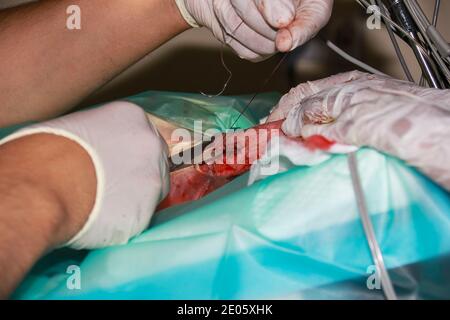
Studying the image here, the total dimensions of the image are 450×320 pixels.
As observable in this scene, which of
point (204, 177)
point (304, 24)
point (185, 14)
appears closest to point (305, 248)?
point (204, 177)

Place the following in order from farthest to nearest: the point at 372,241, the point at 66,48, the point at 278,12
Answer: the point at 66,48 → the point at 278,12 → the point at 372,241

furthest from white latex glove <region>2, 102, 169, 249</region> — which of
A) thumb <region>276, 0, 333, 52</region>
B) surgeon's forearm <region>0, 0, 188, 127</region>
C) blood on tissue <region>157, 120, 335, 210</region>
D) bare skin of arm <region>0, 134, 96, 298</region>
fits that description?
surgeon's forearm <region>0, 0, 188, 127</region>

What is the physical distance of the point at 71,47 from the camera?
3.51 feet

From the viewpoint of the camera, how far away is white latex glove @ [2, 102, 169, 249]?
648 millimetres

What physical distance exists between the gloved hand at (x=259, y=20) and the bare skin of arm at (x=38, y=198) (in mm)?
399

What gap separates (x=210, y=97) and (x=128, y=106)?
57 cm

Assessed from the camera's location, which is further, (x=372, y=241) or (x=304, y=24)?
(x=304, y=24)

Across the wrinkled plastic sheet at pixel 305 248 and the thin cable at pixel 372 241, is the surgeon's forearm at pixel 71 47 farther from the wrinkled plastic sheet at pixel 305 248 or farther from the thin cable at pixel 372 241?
the thin cable at pixel 372 241

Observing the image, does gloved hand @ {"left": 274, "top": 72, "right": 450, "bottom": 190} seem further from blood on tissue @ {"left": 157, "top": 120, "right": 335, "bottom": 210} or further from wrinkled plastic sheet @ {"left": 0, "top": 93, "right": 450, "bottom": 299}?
blood on tissue @ {"left": 157, "top": 120, "right": 335, "bottom": 210}

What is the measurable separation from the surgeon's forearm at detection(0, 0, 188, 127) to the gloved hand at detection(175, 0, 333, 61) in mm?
71

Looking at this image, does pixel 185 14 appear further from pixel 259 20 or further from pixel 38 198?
pixel 38 198

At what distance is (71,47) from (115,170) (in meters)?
0.51

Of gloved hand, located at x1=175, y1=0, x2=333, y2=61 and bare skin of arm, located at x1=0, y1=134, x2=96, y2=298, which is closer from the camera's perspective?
bare skin of arm, located at x1=0, y1=134, x2=96, y2=298

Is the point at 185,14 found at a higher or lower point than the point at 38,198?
higher
